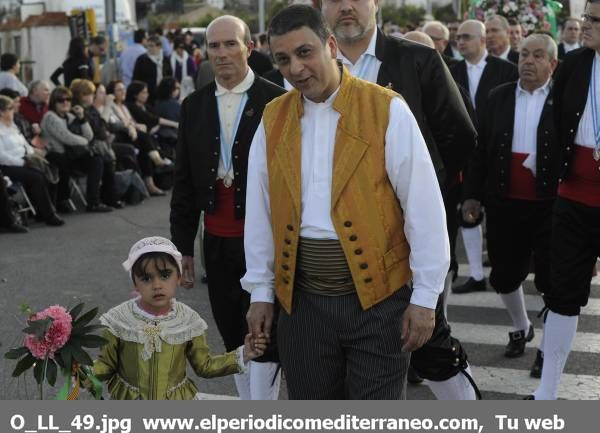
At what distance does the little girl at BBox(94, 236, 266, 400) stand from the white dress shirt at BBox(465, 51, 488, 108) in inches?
222

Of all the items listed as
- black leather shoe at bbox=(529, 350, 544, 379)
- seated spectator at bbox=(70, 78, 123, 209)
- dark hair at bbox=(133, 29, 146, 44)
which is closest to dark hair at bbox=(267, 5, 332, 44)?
black leather shoe at bbox=(529, 350, 544, 379)

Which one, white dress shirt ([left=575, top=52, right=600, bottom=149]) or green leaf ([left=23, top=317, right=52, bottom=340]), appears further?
white dress shirt ([left=575, top=52, right=600, bottom=149])

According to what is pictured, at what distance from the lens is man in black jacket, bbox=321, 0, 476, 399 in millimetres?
4766

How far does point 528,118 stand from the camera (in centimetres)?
694

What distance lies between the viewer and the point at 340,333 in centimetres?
380

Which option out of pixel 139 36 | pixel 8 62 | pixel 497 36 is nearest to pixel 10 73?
pixel 8 62

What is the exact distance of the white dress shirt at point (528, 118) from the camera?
6.91 meters

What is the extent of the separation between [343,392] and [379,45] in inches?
66.6

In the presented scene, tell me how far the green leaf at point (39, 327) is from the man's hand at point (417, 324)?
1.34 metres

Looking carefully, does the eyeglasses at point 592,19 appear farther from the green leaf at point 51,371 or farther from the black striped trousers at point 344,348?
the green leaf at point 51,371

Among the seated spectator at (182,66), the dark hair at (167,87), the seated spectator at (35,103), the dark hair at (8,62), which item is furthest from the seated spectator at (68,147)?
the seated spectator at (182,66)

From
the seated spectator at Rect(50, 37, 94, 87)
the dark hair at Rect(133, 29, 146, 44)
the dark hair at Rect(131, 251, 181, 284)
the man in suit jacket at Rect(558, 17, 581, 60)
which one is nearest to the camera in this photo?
the dark hair at Rect(131, 251, 181, 284)

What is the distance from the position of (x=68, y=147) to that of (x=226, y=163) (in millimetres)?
8344

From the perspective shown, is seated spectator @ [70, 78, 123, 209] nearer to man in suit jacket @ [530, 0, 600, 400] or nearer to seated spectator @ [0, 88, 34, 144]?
seated spectator @ [0, 88, 34, 144]
